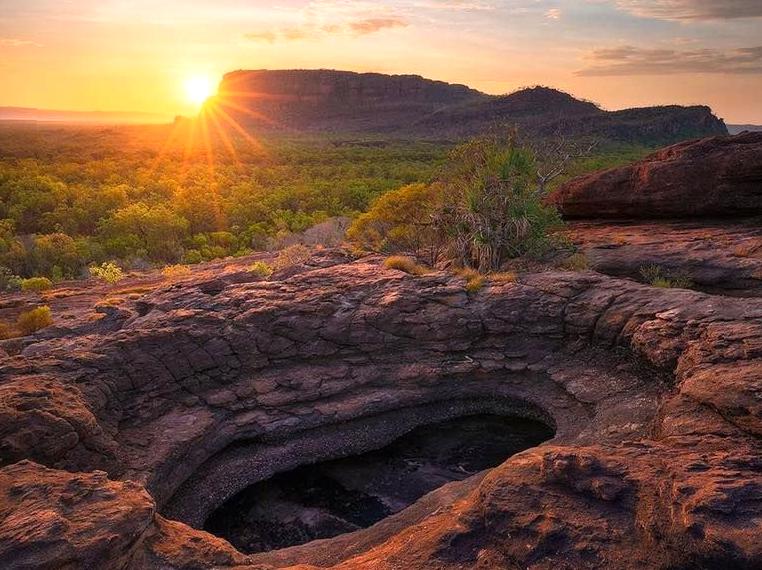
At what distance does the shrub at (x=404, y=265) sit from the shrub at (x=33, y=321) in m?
12.1

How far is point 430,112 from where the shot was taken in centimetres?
16512

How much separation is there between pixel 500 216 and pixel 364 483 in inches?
486

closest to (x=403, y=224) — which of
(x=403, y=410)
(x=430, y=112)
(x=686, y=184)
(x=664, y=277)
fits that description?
(x=686, y=184)

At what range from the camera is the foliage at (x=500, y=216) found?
2322cm

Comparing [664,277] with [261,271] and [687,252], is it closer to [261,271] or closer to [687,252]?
[687,252]

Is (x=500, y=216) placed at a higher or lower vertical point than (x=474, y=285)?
higher

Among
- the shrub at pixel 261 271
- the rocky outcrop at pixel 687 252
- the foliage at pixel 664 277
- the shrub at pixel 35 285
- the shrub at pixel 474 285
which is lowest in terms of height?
the shrub at pixel 35 285

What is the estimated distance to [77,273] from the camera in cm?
3278

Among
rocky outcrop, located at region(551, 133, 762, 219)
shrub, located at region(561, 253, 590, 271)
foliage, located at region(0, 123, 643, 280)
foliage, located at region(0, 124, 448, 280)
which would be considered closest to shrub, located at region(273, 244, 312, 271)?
foliage, located at region(0, 123, 643, 280)

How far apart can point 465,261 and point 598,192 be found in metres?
7.94

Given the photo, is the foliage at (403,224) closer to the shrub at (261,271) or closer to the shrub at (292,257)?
the shrub at (292,257)

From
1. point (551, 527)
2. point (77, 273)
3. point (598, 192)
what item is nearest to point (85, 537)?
point (551, 527)

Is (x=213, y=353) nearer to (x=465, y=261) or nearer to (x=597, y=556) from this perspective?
(x=465, y=261)

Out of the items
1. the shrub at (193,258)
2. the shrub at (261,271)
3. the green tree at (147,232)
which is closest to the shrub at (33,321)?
the shrub at (261,271)
